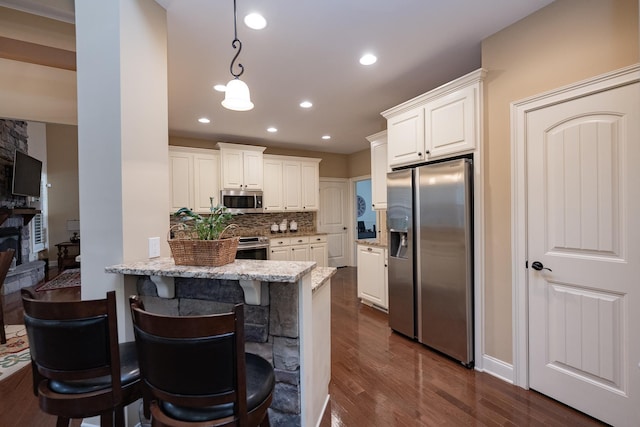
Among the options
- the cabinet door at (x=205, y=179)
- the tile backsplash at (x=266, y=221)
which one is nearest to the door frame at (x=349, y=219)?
the tile backsplash at (x=266, y=221)

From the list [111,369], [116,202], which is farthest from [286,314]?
[116,202]

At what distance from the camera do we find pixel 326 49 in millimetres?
2471

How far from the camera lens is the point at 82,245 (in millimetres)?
1668

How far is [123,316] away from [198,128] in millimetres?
3779

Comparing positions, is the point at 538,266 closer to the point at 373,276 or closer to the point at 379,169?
the point at 373,276

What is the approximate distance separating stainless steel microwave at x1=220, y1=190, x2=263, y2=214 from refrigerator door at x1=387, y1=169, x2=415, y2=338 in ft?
9.69

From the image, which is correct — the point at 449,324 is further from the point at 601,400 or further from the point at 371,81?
the point at 371,81

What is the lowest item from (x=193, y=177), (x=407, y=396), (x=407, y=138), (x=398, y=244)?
(x=407, y=396)

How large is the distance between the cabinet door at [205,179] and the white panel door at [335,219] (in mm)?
2427

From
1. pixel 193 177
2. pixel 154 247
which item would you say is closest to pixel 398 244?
pixel 154 247

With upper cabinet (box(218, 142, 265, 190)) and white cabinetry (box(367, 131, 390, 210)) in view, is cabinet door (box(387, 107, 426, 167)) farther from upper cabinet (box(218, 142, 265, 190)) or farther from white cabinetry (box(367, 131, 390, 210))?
upper cabinet (box(218, 142, 265, 190))

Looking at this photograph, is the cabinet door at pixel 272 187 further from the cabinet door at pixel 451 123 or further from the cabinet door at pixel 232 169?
the cabinet door at pixel 451 123

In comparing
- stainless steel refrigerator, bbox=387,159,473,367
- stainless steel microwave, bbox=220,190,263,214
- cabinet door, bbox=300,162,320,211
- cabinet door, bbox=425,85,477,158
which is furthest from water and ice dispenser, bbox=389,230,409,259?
cabinet door, bbox=300,162,320,211

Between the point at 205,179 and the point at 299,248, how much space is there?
2104 millimetres
